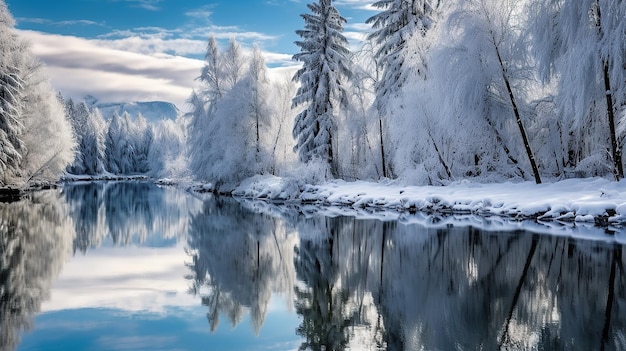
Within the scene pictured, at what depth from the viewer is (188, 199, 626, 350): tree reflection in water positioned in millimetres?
6613

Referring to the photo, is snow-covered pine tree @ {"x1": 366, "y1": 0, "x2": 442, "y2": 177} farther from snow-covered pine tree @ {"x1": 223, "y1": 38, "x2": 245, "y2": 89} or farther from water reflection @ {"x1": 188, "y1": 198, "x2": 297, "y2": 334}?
water reflection @ {"x1": 188, "y1": 198, "x2": 297, "y2": 334}

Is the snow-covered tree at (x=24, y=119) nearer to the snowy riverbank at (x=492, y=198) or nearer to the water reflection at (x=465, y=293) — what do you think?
the snowy riverbank at (x=492, y=198)

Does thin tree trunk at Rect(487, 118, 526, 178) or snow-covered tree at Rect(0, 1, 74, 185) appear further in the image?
snow-covered tree at Rect(0, 1, 74, 185)

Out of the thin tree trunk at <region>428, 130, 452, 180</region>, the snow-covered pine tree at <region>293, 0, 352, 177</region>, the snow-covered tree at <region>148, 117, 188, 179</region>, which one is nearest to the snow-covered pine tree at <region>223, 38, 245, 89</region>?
the snow-covered pine tree at <region>293, 0, 352, 177</region>

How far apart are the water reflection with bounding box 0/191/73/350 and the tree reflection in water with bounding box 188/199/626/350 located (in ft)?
8.63

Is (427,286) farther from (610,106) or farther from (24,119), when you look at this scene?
(24,119)

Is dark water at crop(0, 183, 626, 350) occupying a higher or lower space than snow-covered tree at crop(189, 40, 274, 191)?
lower

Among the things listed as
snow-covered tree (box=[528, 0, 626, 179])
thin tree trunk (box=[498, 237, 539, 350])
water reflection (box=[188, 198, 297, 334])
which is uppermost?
snow-covered tree (box=[528, 0, 626, 179])

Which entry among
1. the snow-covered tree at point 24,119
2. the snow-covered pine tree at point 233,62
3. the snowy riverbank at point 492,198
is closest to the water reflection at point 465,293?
the snowy riverbank at point 492,198

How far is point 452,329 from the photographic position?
6.85 metres

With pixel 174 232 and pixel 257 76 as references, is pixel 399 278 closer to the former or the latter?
pixel 174 232

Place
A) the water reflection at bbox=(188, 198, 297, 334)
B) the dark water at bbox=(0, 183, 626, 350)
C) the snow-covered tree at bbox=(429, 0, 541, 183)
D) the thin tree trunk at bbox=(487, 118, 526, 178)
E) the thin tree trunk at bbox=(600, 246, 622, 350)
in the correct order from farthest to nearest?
the thin tree trunk at bbox=(487, 118, 526, 178) < the snow-covered tree at bbox=(429, 0, 541, 183) < the water reflection at bbox=(188, 198, 297, 334) < the dark water at bbox=(0, 183, 626, 350) < the thin tree trunk at bbox=(600, 246, 622, 350)

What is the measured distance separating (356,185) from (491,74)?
10467 mm

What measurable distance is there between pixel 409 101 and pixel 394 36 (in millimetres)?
6373
